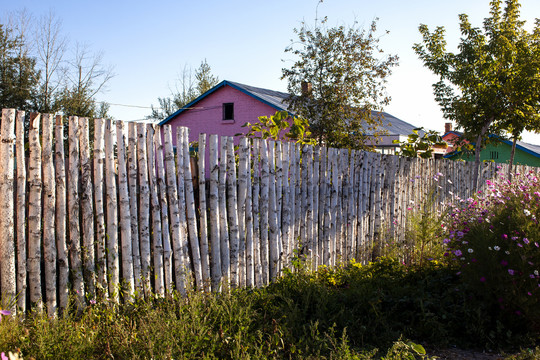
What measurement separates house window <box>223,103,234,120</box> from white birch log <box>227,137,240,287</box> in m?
17.2

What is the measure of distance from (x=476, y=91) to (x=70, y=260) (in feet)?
40.6

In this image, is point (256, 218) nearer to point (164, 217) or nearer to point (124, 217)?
point (164, 217)

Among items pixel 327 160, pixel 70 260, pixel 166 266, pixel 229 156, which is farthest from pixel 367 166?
pixel 70 260

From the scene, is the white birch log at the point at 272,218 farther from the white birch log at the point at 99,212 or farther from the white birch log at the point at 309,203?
the white birch log at the point at 99,212

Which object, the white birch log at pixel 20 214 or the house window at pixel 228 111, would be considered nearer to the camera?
the white birch log at pixel 20 214

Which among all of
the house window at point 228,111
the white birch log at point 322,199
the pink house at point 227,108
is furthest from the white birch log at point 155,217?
the house window at point 228,111

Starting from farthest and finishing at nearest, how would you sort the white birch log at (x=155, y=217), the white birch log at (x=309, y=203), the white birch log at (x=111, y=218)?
the white birch log at (x=309, y=203)
the white birch log at (x=155, y=217)
the white birch log at (x=111, y=218)

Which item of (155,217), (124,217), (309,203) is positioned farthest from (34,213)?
(309,203)

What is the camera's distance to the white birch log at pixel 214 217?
425 centimetres

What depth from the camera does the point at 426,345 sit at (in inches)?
149

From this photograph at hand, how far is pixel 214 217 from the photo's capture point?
425cm

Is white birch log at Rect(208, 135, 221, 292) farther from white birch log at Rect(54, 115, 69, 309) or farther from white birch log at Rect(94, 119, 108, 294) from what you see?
white birch log at Rect(54, 115, 69, 309)

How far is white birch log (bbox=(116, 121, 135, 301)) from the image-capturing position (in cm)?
354

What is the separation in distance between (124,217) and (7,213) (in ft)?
2.74
